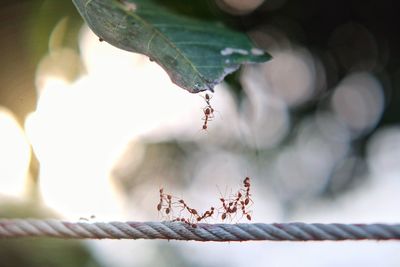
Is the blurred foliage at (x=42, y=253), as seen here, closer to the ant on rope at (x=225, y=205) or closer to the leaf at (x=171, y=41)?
the ant on rope at (x=225, y=205)

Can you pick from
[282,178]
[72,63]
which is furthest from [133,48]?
[282,178]

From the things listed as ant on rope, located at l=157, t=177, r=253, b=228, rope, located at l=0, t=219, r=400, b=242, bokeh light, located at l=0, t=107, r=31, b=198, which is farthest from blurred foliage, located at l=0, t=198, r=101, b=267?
rope, located at l=0, t=219, r=400, b=242

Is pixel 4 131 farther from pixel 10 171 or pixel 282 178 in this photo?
pixel 282 178

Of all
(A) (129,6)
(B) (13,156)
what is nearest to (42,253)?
(B) (13,156)

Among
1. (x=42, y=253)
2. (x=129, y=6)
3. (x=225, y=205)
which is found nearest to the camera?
(x=129, y=6)

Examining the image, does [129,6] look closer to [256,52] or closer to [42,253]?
[256,52]
